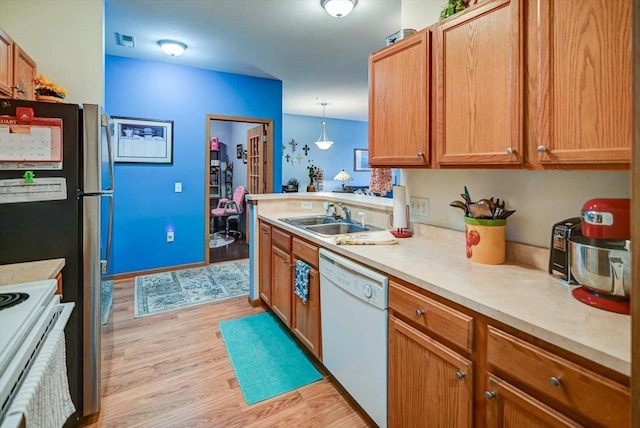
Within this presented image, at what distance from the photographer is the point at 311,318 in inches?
83.3

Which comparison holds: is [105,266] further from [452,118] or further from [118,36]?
[118,36]

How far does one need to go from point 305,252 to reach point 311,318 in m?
0.43

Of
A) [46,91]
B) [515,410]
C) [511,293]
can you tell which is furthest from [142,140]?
[515,410]

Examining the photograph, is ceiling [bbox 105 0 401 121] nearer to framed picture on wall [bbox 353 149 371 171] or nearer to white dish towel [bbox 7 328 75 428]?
white dish towel [bbox 7 328 75 428]

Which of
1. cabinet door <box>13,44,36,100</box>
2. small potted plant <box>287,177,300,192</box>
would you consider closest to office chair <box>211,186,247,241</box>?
small potted plant <box>287,177,300,192</box>

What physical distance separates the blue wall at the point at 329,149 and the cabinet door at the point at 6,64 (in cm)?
604

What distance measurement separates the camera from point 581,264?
3.36 feet

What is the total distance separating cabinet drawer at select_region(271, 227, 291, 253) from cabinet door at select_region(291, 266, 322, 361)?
14.1 inches

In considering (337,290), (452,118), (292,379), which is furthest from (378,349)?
(452,118)

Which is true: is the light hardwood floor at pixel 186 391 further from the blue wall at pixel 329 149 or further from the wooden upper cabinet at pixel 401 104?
the blue wall at pixel 329 149

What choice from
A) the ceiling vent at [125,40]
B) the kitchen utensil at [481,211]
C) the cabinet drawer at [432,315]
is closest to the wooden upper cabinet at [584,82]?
the kitchen utensil at [481,211]

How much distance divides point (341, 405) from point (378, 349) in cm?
61

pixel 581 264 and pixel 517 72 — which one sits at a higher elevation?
pixel 517 72

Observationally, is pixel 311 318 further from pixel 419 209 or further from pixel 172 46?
pixel 172 46
